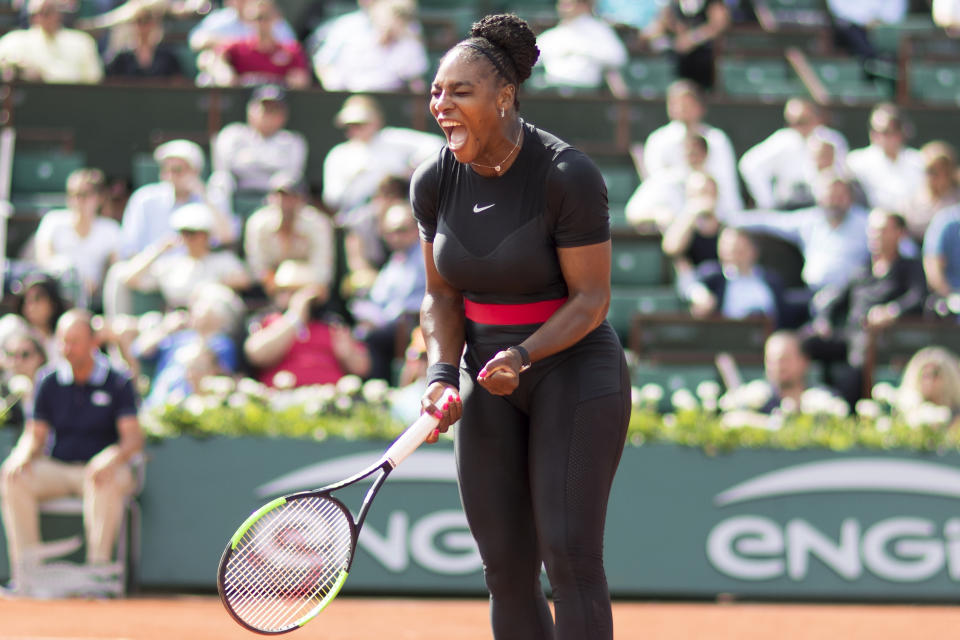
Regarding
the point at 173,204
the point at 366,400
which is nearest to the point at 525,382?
the point at 366,400

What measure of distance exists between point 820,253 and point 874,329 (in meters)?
1.07

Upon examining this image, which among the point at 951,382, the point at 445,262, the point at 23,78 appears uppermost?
the point at 445,262

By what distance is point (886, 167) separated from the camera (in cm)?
1049

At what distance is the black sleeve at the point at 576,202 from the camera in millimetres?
3441

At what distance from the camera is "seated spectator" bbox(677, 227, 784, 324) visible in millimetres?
9047

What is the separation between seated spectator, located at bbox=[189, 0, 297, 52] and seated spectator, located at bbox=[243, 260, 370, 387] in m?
3.39

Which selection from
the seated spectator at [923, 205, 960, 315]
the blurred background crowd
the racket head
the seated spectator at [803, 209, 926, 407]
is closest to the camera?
the racket head

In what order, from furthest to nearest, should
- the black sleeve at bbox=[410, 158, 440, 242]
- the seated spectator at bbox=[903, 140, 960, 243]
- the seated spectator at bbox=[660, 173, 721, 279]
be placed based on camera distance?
the seated spectator at bbox=[903, 140, 960, 243]
the seated spectator at bbox=[660, 173, 721, 279]
the black sleeve at bbox=[410, 158, 440, 242]

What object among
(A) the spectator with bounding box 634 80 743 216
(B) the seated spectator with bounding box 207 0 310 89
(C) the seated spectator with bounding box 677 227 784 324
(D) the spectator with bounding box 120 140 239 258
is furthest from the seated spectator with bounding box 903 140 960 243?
(D) the spectator with bounding box 120 140 239 258

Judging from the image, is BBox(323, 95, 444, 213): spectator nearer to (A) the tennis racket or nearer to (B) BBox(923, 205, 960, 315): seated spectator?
(B) BBox(923, 205, 960, 315): seated spectator

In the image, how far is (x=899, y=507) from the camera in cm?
738

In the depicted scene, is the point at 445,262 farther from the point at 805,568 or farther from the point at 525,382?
the point at 805,568

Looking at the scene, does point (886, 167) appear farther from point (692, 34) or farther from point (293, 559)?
point (293, 559)

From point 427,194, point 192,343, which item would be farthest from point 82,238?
point 427,194
